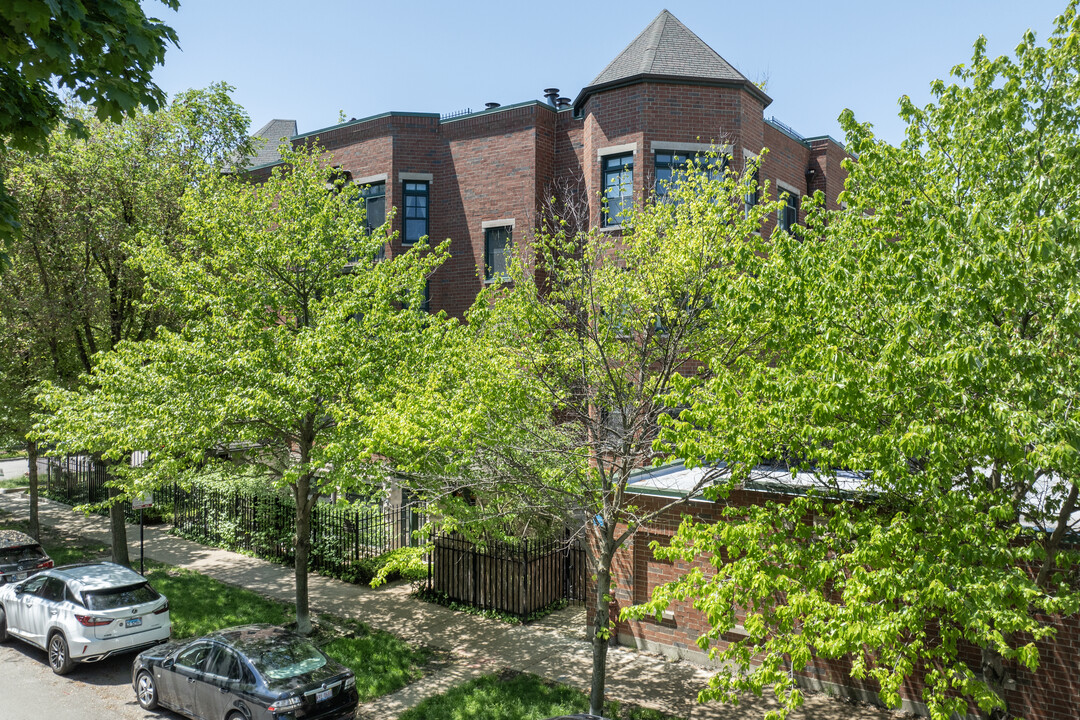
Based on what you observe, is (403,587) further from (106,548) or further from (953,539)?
(953,539)

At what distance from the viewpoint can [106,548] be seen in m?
21.0

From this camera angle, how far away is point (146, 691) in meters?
11.1

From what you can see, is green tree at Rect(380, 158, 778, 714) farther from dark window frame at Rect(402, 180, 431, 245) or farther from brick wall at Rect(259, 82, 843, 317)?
dark window frame at Rect(402, 180, 431, 245)

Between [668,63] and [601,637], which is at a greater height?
[668,63]

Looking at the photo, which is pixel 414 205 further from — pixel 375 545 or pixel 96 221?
pixel 375 545

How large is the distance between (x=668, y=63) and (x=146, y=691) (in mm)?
17707

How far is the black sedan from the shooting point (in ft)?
31.2

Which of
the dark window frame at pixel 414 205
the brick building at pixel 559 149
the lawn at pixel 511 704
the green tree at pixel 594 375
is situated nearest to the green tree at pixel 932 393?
the green tree at pixel 594 375

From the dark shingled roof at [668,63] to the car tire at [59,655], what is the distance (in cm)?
1685

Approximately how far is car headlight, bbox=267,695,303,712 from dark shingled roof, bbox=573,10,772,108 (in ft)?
52.4

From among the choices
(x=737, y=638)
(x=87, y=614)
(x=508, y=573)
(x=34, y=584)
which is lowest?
(x=737, y=638)

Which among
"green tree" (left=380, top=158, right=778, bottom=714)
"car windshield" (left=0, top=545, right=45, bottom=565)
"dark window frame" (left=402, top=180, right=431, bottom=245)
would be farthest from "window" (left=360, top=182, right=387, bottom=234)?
"green tree" (left=380, top=158, right=778, bottom=714)

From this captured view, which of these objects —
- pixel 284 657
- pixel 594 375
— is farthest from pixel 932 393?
pixel 284 657

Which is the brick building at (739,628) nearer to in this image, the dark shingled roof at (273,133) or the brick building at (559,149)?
the brick building at (559,149)
